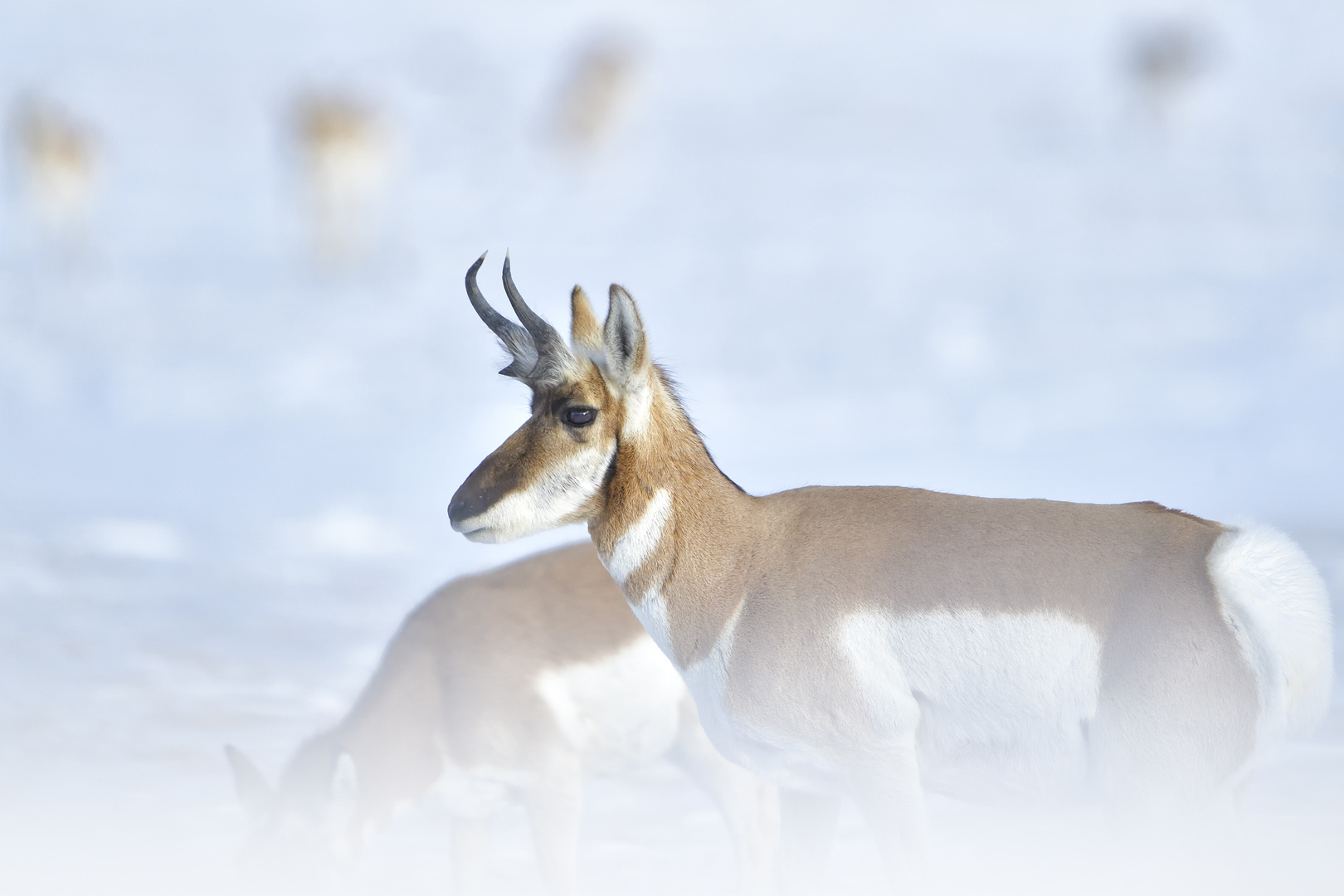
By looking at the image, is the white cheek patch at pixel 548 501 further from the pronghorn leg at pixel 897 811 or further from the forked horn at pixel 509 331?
the pronghorn leg at pixel 897 811

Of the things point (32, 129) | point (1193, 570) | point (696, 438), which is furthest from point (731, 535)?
point (32, 129)

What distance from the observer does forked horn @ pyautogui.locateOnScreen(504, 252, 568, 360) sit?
3.18 m

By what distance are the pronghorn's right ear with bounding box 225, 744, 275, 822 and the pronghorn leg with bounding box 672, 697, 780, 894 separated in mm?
1601

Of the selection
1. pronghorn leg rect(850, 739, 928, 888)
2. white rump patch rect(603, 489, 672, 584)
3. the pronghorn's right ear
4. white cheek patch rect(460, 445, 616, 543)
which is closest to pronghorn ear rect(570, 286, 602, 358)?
white cheek patch rect(460, 445, 616, 543)

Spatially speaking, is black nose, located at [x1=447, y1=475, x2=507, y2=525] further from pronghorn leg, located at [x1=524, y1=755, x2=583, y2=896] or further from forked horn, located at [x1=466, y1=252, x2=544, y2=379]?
pronghorn leg, located at [x1=524, y1=755, x2=583, y2=896]

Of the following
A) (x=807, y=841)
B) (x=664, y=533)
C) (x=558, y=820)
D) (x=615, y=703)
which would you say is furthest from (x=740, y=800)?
(x=664, y=533)

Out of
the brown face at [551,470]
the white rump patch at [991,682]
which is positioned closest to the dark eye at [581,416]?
the brown face at [551,470]

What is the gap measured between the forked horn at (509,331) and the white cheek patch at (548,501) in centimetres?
29

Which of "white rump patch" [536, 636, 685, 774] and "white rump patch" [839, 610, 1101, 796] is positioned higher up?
"white rump patch" [536, 636, 685, 774]

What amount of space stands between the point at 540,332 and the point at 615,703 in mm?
2348

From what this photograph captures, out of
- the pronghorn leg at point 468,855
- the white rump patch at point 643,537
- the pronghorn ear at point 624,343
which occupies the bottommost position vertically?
the pronghorn leg at point 468,855

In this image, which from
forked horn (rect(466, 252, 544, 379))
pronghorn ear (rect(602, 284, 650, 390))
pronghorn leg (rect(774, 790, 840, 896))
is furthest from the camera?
pronghorn leg (rect(774, 790, 840, 896))

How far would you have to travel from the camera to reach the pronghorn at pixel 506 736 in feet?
16.5

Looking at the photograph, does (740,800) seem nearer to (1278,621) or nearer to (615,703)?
(615,703)
